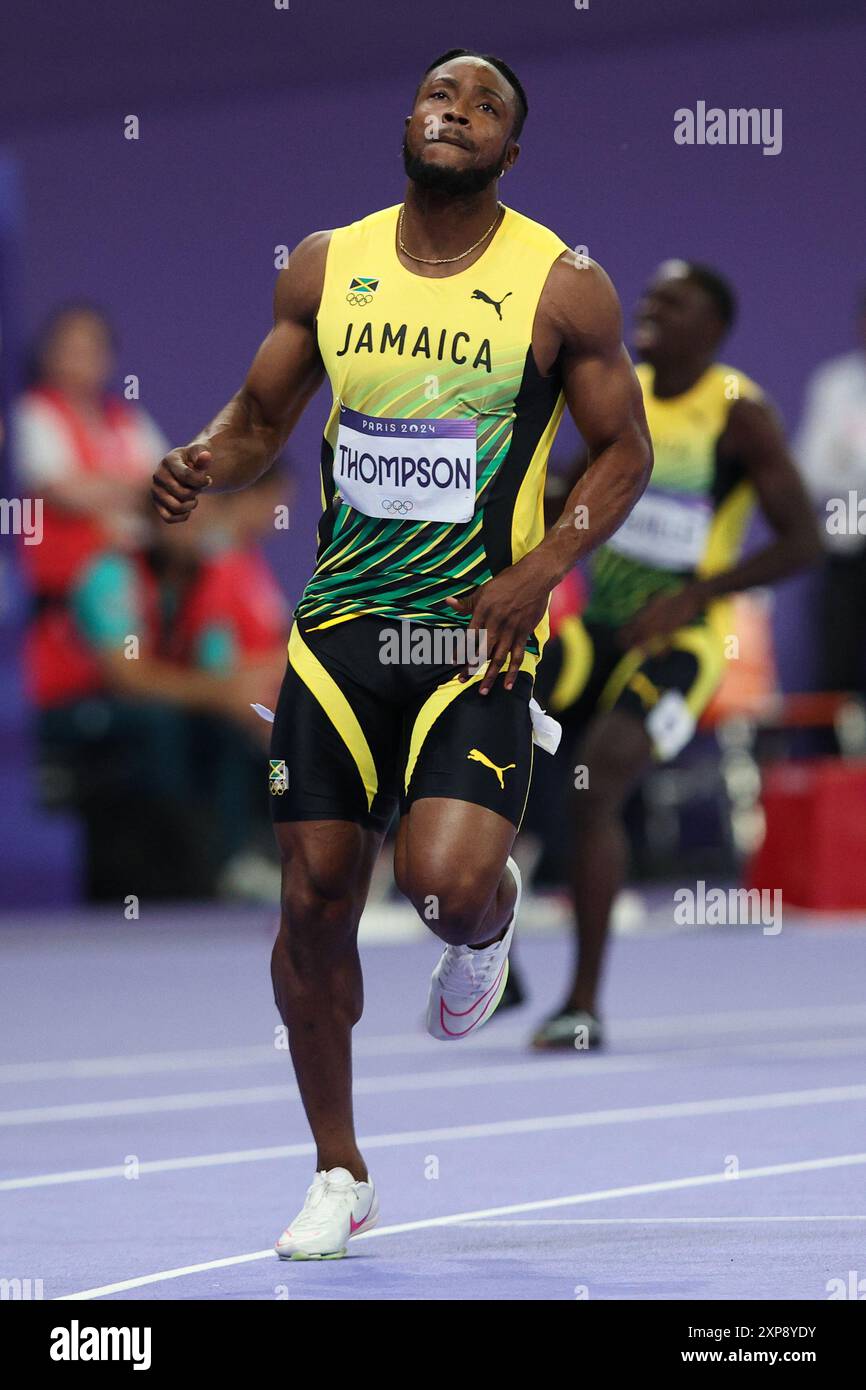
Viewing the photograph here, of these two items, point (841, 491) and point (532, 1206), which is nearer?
point (532, 1206)

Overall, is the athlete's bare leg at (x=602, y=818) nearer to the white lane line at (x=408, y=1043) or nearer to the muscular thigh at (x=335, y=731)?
the white lane line at (x=408, y=1043)

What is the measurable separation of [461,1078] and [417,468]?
10.8 ft

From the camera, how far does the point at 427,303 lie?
→ 16.8ft

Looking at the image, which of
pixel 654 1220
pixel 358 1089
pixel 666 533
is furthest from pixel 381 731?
pixel 666 533

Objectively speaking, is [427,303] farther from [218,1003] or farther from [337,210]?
[337,210]

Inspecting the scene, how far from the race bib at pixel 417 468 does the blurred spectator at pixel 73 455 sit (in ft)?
26.9

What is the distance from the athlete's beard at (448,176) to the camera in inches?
199

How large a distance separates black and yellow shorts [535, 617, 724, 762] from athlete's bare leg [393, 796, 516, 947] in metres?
3.54

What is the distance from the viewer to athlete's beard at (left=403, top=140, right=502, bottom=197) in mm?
5062

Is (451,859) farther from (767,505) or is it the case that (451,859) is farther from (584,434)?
(767,505)

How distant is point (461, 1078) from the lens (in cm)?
793

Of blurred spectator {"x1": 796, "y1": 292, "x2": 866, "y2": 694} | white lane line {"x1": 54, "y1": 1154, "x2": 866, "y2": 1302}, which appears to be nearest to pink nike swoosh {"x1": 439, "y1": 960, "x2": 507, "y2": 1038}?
white lane line {"x1": 54, "y1": 1154, "x2": 866, "y2": 1302}
